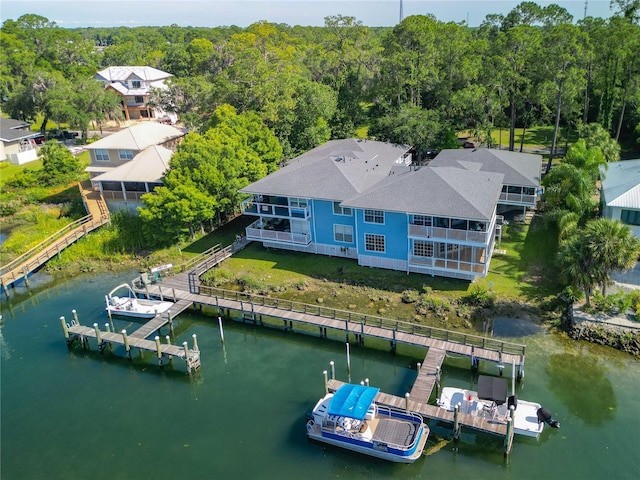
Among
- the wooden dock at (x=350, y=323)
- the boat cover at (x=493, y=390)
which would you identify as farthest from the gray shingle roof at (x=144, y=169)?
the boat cover at (x=493, y=390)

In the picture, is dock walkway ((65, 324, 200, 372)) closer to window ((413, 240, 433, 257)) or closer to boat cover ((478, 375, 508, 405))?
boat cover ((478, 375, 508, 405))

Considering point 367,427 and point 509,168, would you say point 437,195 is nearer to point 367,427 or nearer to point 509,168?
point 509,168

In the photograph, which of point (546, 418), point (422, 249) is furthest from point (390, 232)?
point (546, 418)

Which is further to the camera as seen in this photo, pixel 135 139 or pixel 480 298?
pixel 135 139

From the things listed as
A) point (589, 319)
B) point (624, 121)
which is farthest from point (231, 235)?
point (624, 121)

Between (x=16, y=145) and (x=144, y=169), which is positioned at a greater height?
(x=144, y=169)

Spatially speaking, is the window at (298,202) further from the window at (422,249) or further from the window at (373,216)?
the window at (422,249)

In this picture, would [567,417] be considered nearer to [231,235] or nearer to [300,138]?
[231,235]
